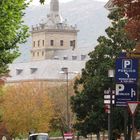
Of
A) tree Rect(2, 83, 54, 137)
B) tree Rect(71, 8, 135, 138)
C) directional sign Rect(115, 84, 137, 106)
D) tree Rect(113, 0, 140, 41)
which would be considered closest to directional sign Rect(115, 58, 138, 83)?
directional sign Rect(115, 84, 137, 106)

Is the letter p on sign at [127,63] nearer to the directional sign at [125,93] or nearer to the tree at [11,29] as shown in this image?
the directional sign at [125,93]

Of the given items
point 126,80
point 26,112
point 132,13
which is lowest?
point 26,112

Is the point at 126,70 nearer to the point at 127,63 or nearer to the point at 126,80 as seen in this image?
the point at 127,63

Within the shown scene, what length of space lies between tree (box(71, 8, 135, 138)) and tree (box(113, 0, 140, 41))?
2274cm

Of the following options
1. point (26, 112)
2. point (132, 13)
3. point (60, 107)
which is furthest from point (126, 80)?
point (60, 107)

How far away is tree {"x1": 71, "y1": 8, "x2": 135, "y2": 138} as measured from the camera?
48.7 metres

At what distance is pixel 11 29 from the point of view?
29547 mm

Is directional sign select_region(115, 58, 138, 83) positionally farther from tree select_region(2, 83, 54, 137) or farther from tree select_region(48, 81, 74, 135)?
tree select_region(48, 81, 74, 135)

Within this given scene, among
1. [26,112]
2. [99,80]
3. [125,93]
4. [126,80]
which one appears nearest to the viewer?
[126,80]

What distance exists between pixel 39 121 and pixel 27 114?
1.84 meters

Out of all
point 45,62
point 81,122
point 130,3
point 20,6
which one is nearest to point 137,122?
point 81,122

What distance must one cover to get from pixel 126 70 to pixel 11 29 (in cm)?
471

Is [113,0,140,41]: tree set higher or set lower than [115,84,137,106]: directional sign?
higher

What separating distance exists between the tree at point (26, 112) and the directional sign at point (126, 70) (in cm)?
7409
